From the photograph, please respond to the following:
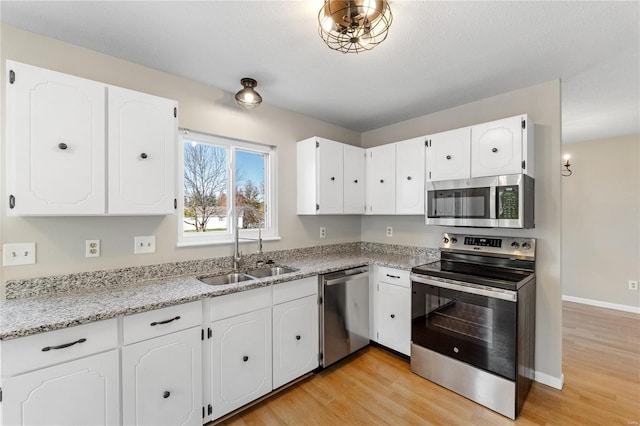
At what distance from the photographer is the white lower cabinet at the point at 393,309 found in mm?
2574

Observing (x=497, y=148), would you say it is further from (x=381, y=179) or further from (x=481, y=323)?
(x=481, y=323)

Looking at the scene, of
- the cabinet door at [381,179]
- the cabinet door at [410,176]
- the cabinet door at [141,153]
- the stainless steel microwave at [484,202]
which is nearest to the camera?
the cabinet door at [141,153]

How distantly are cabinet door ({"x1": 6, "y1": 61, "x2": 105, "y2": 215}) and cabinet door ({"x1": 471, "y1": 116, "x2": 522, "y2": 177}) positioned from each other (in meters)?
2.68

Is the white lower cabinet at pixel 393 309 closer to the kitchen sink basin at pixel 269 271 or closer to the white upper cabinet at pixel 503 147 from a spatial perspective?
the kitchen sink basin at pixel 269 271

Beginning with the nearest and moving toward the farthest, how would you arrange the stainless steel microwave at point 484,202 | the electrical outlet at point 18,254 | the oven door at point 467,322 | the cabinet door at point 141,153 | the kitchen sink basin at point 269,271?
the electrical outlet at point 18,254, the cabinet door at point 141,153, the oven door at point 467,322, the stainless steel microwave at point 484,202, the kitchen sink basin at point 269,271

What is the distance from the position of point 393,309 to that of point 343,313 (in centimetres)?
49

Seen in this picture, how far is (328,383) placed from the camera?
2307mm

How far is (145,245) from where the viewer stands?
6.72 feet

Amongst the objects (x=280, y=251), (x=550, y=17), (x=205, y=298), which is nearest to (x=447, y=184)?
(x=550, y=17)

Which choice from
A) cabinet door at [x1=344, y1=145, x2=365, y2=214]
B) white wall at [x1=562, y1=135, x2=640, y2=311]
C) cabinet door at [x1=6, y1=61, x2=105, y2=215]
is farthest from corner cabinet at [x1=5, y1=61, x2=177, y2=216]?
white wall at [x1=562, y1=135, x2=640, y2=311]

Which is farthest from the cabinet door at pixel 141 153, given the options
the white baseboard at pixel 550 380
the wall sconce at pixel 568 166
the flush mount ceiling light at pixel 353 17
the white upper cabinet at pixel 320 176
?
the wall sconce at pixel 568 166

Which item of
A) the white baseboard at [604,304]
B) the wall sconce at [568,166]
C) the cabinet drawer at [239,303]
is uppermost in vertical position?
the wall sconce at [568,166]

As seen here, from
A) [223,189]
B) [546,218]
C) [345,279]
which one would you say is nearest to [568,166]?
[546,218]

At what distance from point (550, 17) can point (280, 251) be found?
255 cm
